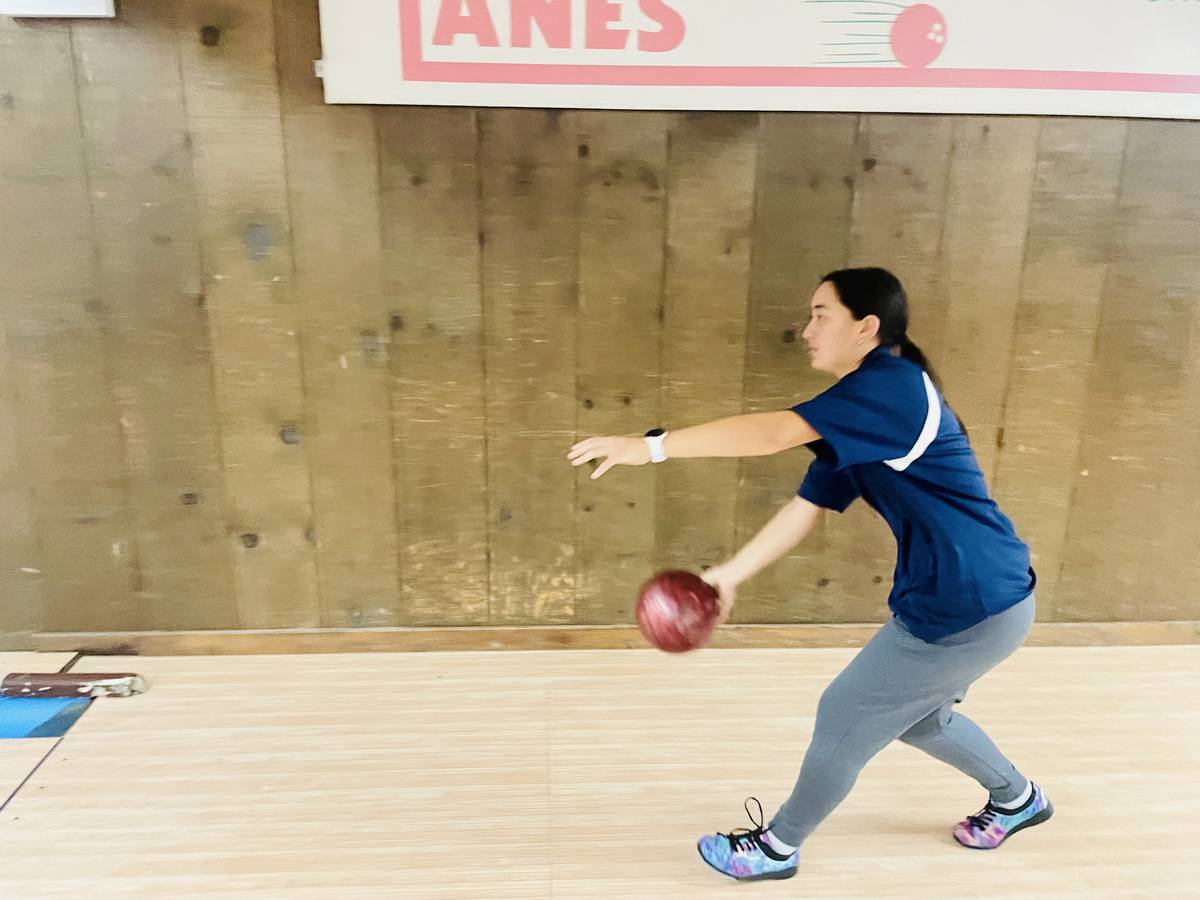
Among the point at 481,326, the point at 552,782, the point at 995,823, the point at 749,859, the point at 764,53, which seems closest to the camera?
the point at 749,859

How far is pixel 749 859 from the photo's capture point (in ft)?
6.16

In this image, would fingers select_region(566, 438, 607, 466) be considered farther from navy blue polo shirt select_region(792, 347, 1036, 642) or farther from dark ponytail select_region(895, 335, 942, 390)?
dark ponytail select_region(895, 335, 942, 390)

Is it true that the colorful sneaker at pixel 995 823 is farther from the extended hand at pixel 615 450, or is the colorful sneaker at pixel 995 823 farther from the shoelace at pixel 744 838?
the extended hand at pixel 615 450

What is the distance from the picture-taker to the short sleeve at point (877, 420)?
64.0 inches

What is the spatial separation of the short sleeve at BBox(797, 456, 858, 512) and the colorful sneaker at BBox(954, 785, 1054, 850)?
795 millimetres

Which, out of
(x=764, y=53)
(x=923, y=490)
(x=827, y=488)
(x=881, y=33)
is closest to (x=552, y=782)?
(x=827, y=488)

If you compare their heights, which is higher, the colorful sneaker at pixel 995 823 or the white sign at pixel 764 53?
the white sign at pixel 764 53

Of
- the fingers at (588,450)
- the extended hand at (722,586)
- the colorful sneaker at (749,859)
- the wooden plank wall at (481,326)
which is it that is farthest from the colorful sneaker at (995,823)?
the fingers at (588,450)

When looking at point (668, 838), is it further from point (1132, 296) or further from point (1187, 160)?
point (1187, 160)

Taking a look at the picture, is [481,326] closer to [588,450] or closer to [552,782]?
[588,450]

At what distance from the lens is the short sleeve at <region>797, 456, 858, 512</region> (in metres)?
1.88

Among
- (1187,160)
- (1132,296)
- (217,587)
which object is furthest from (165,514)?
(1187,160)

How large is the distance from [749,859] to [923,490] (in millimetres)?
877

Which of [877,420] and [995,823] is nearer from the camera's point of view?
[877,420]
